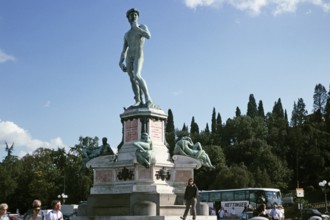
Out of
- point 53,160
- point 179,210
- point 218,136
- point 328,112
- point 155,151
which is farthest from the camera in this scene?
point 328,112

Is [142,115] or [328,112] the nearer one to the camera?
[142,115]

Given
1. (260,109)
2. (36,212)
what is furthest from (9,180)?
(260,109)

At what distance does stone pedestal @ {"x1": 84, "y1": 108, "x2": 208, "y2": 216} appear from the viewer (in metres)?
20.7

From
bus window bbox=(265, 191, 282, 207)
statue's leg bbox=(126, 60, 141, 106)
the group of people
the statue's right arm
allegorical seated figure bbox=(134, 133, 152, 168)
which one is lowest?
the group of people

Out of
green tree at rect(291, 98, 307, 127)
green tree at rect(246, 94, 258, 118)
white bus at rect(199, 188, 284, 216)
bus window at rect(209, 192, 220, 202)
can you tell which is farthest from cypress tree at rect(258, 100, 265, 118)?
bus window at rect(209, 192, 220, 202)

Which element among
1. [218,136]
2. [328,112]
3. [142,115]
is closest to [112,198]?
[142,115]

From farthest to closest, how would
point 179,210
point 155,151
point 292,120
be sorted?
point 292,120, point 155,151, point 179,210

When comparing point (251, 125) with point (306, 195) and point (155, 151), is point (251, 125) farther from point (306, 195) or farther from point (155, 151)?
point (155, 151)

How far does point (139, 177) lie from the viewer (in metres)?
21.6

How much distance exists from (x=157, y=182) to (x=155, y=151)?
1511 mm

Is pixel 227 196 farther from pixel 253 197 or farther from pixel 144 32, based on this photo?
pixel 144 32

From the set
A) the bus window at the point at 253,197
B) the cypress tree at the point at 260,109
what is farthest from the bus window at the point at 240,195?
the cypress tree at the point at 260,109

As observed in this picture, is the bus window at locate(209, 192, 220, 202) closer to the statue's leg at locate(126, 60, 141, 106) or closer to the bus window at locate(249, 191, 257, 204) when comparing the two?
the bus window at locate(249, 191, 257, 204)

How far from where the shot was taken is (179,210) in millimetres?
20859
